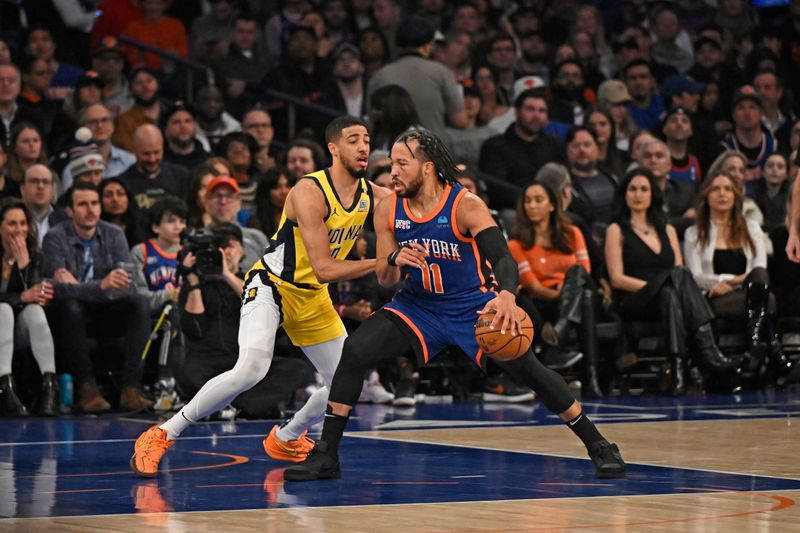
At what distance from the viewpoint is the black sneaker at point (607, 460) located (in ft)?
23.6

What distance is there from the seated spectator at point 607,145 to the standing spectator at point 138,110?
4217mm

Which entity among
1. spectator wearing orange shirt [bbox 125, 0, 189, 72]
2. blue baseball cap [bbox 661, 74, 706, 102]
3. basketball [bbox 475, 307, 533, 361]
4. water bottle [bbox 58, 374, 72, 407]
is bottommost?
water bottle [bbox 58, 374, 72, 407]

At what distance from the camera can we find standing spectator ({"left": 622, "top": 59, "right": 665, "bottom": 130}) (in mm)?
17141

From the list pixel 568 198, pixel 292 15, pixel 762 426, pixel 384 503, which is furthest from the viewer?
pixel 292 15

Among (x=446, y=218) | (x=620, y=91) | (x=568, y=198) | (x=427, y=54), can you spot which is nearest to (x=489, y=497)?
(x=446, y=218)

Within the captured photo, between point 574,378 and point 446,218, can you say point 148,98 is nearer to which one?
point 574,378

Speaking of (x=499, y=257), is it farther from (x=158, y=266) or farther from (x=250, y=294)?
(x=158, y=266)

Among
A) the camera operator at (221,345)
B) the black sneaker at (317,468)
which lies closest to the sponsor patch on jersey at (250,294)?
the black sneaker at (317,468)

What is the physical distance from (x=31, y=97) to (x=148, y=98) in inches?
42.0

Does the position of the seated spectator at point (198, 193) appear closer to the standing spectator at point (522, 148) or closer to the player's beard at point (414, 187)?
the standing spectator at point (522, 148)

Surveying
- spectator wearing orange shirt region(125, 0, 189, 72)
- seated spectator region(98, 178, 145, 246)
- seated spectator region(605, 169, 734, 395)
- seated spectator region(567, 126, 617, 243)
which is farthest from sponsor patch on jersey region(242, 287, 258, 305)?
spectator wearing orange shirt region(125, 0, 189, 72)

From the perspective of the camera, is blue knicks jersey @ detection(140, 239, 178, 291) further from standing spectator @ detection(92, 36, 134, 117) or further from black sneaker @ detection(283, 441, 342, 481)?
black sneaker @ detection(283, 441, 342, 481)

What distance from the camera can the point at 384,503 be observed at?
20.9 ft

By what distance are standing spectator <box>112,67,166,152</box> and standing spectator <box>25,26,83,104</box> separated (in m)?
0.73
